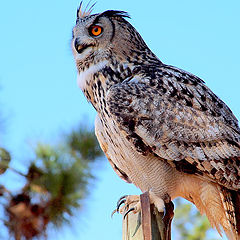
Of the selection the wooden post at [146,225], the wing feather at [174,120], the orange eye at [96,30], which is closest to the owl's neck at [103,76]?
the wing feather at [174,120]

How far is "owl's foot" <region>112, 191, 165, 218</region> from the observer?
277cm

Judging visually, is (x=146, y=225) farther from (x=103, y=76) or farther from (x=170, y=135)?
(x=103, y=76)

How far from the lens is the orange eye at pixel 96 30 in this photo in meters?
3.83

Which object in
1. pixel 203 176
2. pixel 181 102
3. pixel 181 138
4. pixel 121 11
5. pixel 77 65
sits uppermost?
pixel 121 11

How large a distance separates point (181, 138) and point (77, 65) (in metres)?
1.07

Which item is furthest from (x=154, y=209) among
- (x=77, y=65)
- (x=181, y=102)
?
(x=77, y=65)

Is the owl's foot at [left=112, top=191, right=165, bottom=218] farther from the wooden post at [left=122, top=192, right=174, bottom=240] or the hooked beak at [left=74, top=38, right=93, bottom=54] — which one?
the hooked beak at [left=74, top=38, right=93, bottom=54]

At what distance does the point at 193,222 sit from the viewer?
8.30 meters

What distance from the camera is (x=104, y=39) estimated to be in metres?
3.77

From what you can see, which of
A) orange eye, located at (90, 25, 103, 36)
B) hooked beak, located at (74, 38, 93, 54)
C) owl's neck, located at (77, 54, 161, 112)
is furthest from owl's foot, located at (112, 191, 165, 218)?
orange eye, located at (90, 25, 103, 36)

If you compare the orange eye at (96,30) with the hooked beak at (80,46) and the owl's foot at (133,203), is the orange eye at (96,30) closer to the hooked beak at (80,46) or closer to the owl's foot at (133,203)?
the hooked beak at (80,46)

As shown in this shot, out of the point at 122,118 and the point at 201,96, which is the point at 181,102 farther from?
the point at 122,118

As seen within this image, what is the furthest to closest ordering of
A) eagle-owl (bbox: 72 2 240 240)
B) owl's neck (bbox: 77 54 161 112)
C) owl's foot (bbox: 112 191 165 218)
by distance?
owl's neck (bbox: 77 54 161 112) → eagle-owl (bbox: 72 2 240 240) → owl's foot (bbox: 112 191 165 218)

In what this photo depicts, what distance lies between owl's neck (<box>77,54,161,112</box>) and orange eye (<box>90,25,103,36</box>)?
299 mm
